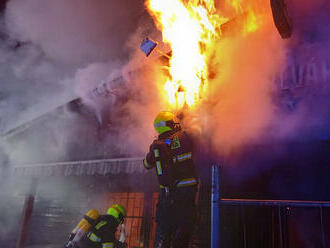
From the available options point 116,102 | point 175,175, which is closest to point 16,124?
point 116,102

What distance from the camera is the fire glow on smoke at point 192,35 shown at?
5.54 metres

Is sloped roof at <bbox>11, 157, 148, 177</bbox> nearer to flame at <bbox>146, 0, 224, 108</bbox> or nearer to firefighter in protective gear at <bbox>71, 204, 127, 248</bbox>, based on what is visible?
flame at <bbox>146, 0, 224, 108</bbox>

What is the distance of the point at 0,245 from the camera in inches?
365

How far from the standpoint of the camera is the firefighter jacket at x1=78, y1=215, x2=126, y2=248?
417 cm

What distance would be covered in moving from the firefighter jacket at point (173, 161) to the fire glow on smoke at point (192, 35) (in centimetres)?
183

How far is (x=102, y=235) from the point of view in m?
4.19

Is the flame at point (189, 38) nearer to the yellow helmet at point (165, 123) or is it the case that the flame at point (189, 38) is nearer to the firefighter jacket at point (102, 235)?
the yellow helmet at point (165, 123)

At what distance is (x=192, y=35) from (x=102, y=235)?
417 cm

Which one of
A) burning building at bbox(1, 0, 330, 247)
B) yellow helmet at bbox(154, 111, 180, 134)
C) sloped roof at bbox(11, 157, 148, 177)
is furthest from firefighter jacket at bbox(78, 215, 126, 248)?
sloped roof at bbox(11, 157, 148, 177)

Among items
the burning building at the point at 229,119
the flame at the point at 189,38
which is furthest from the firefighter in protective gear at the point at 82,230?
the flame at the point at 189,38

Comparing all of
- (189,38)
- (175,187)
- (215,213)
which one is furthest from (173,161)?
(189,38)

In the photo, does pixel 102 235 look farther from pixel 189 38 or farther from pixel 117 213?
pixel 189 38

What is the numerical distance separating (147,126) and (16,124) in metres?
7.59

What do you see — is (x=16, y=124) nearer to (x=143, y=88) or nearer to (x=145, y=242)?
(x=143, y=88)
